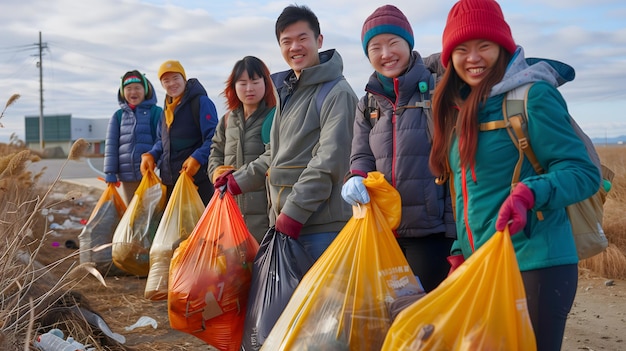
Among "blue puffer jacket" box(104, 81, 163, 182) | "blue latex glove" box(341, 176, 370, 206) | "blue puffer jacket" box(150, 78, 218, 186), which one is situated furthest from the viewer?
"blue puffer jacket" box(104, 81, 163, 182)

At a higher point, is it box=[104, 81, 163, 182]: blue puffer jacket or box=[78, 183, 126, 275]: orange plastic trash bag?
box=[104, 81, 163, 182]: blue puffer jacket

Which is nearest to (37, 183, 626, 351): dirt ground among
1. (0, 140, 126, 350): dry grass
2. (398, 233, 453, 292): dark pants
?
(0, 140, 126, 350): dry grass

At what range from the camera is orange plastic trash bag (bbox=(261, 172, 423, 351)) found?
2.22 meters

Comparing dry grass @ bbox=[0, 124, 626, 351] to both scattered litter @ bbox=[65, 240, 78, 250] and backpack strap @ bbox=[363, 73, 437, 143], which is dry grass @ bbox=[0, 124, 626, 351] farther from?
scattered litter @ bbox=[65, 240, 78, 250]

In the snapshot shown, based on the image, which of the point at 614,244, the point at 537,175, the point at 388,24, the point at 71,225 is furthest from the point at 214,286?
the point at 71,225

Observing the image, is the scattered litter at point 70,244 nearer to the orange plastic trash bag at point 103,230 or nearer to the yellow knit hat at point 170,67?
the orange plastic trash bag at point 103,230

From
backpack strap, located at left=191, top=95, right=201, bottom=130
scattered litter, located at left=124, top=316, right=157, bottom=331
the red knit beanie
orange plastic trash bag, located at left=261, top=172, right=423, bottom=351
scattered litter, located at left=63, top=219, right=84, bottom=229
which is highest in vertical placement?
the red knit beanie

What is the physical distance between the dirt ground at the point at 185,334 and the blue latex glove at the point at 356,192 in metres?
2.06

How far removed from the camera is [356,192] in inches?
94.9

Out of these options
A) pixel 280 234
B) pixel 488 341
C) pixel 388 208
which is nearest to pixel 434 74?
pixel 388 208

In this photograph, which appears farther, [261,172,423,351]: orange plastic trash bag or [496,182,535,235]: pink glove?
[261,172,423,351]: orange plastic trash bag

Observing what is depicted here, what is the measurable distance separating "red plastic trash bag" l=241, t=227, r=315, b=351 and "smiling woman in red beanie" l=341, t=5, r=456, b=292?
0.52 m

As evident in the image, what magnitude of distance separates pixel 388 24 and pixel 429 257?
0.95m

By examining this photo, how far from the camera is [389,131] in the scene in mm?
2666
